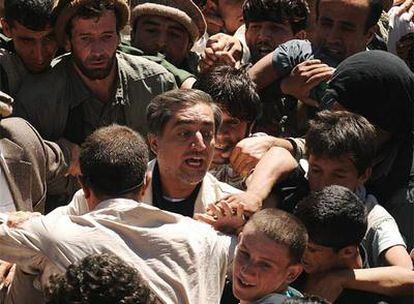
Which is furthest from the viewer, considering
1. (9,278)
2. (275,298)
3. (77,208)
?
(77,208)

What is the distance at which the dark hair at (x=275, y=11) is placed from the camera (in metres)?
7.07

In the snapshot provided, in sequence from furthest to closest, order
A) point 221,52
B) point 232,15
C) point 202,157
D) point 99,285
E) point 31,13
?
point 232,15 → point 221,52 → point 31,13 → point 202,157 → point 99,285

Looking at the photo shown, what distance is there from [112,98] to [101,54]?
245 millimetres

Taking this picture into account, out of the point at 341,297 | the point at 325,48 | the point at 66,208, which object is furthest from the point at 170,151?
the point at 325,48

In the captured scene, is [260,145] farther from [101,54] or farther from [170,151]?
[101,54]

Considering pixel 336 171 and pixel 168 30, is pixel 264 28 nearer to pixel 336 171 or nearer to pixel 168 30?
pixel 168 30

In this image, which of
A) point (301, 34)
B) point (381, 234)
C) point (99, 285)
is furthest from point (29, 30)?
point (99, 285)

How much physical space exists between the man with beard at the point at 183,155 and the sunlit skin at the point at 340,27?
4.49 ft

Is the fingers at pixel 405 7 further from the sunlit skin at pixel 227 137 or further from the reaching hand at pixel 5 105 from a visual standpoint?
the reaching hand at pixel 5 105

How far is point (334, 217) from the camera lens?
5.14 m

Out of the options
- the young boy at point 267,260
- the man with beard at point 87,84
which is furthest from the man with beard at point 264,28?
the young boy at point 267,260

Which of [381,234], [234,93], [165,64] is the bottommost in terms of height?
[381,234]

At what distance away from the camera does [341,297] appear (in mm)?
5191

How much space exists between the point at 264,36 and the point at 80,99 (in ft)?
4.18
